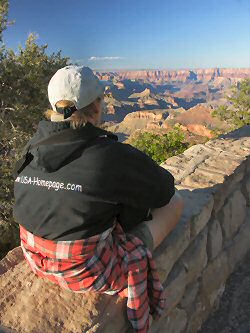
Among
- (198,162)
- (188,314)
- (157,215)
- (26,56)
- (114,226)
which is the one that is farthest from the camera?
(26,56)

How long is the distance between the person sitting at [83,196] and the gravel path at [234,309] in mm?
1136

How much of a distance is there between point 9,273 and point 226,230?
1999 mm

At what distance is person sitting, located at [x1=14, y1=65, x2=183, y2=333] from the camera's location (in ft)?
5.53

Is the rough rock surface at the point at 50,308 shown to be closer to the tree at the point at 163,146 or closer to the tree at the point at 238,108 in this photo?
the tree at the point at 163,146

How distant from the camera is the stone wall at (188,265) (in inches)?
68.5

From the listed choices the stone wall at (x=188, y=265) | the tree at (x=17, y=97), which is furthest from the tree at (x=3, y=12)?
the stone wall at (x=188, y=265)

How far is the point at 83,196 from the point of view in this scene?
1.68 m

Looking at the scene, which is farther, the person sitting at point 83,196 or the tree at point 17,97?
the tree at point 17,97

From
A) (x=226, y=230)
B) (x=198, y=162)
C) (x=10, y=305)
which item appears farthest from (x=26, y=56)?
(x=10, y=305)

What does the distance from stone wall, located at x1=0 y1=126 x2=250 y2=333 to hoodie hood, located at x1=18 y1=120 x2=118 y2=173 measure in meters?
0.73

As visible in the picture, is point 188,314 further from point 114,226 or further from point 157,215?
point 114,226

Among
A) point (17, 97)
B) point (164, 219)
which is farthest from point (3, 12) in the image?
point (164, 219)

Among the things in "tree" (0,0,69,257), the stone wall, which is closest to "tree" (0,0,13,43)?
"tree" (0,0,69,257)

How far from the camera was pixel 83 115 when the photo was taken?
1.75m
